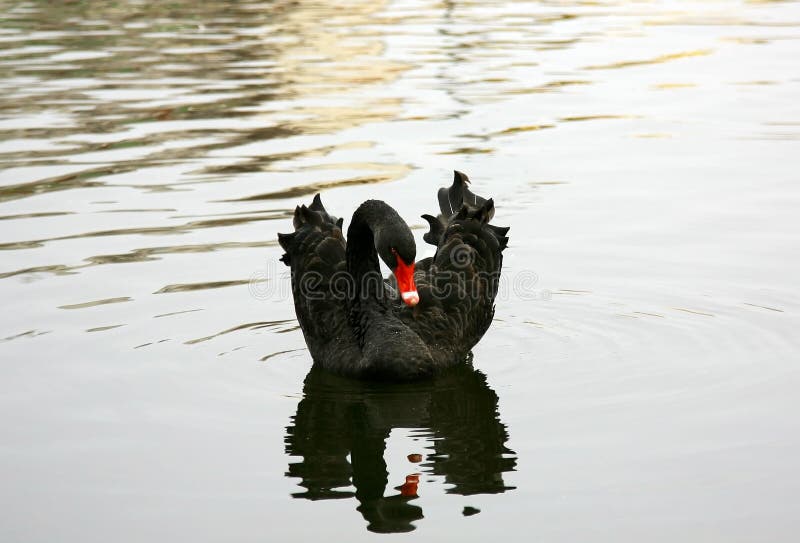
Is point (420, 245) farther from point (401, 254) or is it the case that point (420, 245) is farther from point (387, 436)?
point (387, 436)

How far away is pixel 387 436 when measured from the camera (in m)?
5.91

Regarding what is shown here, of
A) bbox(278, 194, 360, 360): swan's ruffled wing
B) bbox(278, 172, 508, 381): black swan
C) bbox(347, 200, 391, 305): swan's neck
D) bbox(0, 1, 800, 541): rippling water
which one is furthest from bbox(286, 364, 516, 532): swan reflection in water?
bbox(347, 200, 391, 305): swan's neck

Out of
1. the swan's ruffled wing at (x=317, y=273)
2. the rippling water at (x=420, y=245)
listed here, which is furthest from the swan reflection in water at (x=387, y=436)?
the swan's ruffled wing at (x=317, y=273)

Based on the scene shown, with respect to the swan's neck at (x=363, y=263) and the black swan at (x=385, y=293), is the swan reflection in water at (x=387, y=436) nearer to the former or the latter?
the black swan at (x=385, y=293)

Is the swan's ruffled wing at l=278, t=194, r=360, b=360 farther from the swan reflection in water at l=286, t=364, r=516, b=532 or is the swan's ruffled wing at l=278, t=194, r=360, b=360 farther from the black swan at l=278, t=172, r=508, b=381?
the swan reflection in water at l=286, t=364, r=516, b=532

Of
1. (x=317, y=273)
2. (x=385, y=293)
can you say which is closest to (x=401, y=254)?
(x=385, y=293)

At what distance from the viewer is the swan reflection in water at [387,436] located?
204 inches

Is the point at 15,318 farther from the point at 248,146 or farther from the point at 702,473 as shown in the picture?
the point at 248,146

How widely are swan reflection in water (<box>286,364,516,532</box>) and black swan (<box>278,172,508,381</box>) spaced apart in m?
0.14

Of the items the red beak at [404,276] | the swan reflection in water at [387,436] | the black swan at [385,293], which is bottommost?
the swan reflection in water at [387,436]

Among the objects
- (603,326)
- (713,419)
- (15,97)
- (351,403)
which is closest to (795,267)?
(603,326)

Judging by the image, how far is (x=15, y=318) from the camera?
25.1 ft

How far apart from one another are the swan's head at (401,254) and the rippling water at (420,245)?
2.00ft

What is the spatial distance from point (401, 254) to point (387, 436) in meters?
0.93
